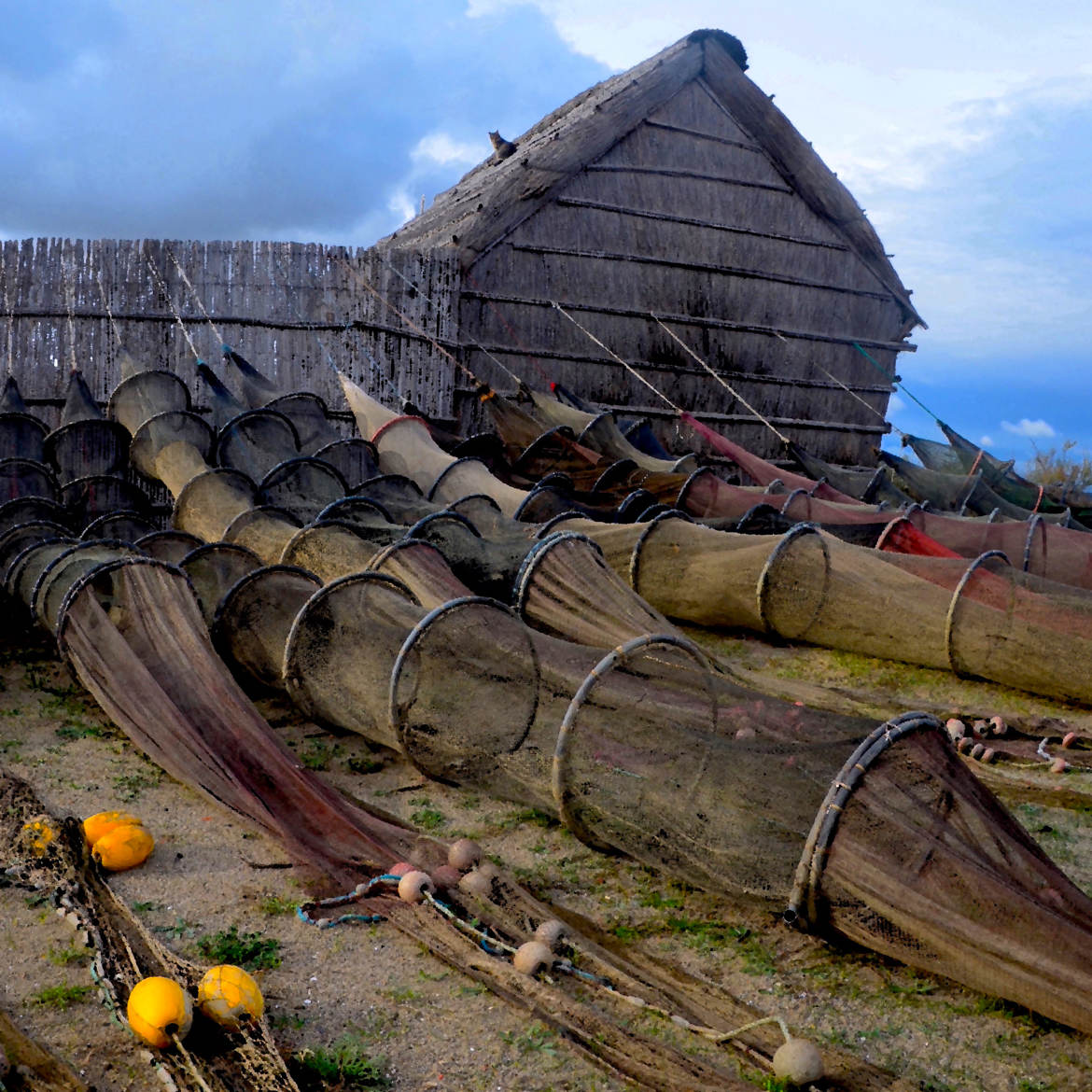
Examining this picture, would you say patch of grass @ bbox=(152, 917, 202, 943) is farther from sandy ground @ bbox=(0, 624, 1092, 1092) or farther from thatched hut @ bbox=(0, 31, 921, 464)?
thatched hut @ bbox=(0, 31, 921, 464)

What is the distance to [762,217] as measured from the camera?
14727mm

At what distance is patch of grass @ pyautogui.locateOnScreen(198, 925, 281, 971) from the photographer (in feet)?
10.9

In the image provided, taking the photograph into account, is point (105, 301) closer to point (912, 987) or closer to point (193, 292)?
point (193, 292)

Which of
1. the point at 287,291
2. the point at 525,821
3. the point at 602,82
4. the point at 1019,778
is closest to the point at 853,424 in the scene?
the point at 602,82

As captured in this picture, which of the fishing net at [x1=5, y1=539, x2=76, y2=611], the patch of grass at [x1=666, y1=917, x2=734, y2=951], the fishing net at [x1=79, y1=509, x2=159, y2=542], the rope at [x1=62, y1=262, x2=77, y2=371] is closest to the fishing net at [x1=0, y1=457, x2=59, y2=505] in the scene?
the fishing net at [x1=79, y1=509, x2=159, y2=542]

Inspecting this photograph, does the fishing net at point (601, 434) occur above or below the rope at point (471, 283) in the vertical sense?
below

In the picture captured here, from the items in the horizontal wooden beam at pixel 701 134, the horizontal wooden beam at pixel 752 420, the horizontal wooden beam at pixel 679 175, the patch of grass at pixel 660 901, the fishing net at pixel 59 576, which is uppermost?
the horizontal wooden beam at pixel 701 134

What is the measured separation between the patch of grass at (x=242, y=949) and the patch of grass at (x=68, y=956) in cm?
35

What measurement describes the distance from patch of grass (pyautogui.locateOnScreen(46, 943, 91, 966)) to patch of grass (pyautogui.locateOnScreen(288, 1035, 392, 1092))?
3.10 feet

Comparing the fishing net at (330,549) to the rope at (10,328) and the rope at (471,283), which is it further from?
the rope at (10,328)

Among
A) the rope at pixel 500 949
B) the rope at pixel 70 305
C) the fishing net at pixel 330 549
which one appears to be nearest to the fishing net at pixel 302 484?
the fishing net at pixel 330 549

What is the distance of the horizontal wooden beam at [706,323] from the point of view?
41.7 ft

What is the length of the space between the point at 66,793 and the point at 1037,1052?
3940mm

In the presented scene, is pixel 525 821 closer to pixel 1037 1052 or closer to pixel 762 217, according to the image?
pixel 1037 1052
